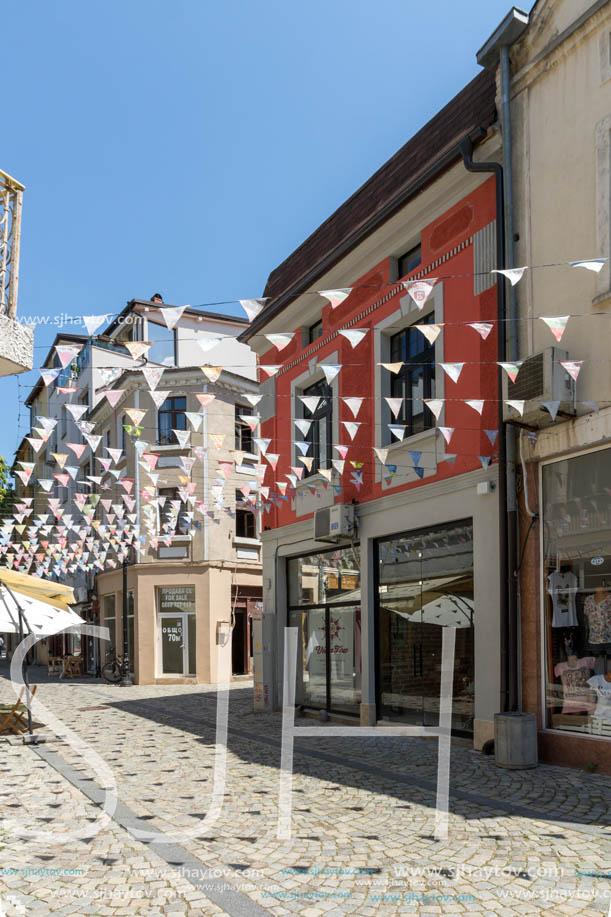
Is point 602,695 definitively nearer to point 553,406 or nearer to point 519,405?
point 553,406

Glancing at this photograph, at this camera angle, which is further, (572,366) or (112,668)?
(112,668)

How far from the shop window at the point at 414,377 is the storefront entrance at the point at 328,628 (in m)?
2.86

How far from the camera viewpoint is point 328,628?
15.1 m

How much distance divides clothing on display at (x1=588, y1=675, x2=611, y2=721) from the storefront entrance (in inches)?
211

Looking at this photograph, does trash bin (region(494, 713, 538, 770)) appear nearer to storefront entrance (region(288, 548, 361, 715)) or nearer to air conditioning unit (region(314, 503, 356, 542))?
storefront entrance (region(288, 548, 361, 715))

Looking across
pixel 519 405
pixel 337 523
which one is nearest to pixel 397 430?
pixel 337 523

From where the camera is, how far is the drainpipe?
9836 millimetres

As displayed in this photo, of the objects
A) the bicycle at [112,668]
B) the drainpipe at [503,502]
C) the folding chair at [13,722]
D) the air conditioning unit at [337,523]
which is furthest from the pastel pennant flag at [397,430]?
the bicycle at [112,668]

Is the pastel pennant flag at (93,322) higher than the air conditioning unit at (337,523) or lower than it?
higher

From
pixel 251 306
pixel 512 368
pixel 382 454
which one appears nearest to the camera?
pixel 251 306

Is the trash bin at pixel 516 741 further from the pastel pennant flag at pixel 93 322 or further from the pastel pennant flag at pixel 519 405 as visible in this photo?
the pastel pennant flag at pixel 93 322

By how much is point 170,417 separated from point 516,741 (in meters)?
19.8

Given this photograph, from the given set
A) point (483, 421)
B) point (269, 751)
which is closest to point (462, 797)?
point (269, 751)

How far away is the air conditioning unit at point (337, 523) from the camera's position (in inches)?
542
